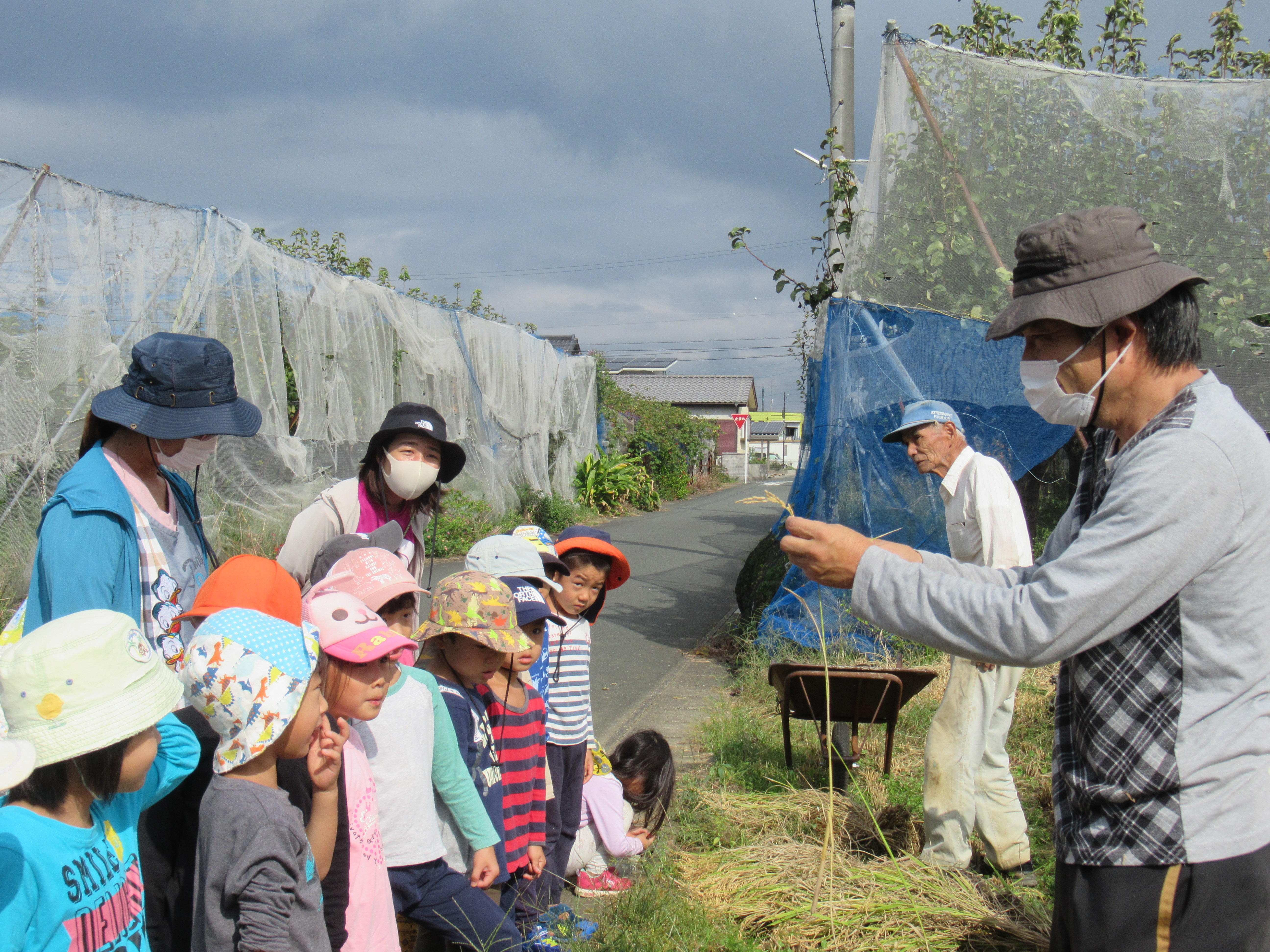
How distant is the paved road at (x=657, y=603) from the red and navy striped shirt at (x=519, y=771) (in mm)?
1243

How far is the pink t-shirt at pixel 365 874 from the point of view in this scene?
7.29 ft

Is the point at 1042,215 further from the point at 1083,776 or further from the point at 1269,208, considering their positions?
the point at 1083,776

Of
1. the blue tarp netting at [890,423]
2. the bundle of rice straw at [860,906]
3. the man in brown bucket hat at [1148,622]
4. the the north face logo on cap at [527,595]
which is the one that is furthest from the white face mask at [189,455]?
the blue tarp netting at [890,423]

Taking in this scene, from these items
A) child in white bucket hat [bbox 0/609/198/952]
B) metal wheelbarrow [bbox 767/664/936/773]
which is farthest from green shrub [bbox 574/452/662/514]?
child in white bucket hat [bbox 0/609/198/952]

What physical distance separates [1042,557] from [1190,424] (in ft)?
1.48

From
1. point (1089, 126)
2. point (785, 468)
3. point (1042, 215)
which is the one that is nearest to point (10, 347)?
point (1042, 215)

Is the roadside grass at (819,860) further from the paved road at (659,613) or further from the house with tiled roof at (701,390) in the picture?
the house with tiled roof at (701,390)

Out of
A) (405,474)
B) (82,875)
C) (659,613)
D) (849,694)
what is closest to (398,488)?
(405,474)

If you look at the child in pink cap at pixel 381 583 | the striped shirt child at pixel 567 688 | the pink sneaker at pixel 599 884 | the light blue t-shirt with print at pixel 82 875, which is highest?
the child in pink cap at pixel 381 583

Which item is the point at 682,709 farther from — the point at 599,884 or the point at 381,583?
the point at 381,583

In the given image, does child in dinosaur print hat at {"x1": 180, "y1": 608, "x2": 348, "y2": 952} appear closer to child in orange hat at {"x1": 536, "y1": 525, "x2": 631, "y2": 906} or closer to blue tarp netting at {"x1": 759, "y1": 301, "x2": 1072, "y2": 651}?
child in orange hat at {"x1": 536, "y1": 525, "x2": 631, "y2": 906}

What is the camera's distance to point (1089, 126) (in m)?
5.70

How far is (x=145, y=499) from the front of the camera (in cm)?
240

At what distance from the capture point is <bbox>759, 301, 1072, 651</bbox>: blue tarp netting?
571cm
